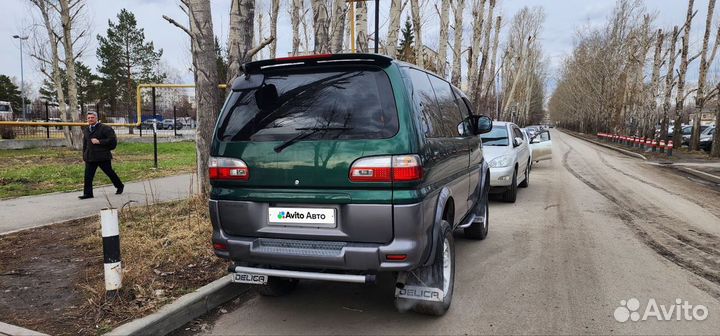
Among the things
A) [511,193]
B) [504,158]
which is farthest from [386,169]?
[511,193]

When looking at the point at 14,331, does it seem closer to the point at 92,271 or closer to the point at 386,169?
the point at 92,271

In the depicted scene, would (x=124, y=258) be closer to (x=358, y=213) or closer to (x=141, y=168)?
(x=358, y=213)

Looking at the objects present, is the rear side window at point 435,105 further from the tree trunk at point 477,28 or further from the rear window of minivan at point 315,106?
the tree trunk at point 477,28

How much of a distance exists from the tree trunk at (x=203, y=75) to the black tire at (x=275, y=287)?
2913 mm

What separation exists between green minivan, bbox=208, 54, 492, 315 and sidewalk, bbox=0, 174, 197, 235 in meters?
3.16

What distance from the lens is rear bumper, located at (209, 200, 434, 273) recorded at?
3.22 meters

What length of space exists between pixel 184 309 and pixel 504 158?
711 cm

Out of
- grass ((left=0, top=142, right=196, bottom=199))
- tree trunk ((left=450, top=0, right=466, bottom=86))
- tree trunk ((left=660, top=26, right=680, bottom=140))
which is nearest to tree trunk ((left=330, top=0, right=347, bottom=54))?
grass ((left=0, top=142, right=196, bottom=199))

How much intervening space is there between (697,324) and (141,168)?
13373 mm

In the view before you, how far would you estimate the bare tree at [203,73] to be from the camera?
655 centimetres

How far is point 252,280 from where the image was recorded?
11.9 feet

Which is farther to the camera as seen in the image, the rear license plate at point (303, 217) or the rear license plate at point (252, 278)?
the rear license plate at point (252, 278)

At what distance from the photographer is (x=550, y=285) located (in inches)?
185

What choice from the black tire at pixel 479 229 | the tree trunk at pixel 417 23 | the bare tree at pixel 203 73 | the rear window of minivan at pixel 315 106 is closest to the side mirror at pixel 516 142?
the black tire at pixel 479 229
